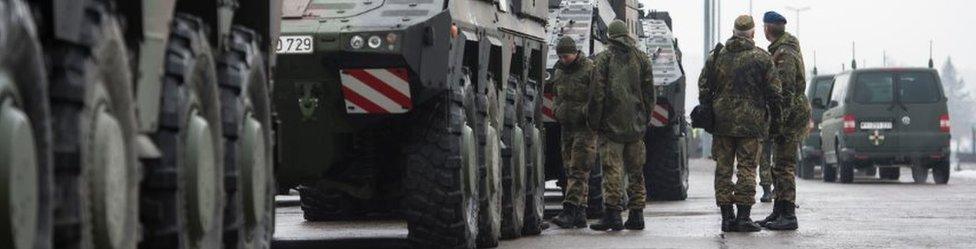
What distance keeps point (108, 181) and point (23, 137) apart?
1.09m

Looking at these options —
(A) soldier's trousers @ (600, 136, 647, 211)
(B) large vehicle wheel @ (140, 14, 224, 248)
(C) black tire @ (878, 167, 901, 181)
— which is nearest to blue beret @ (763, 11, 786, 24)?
(A) soldier's trousers @ (600, 136, 647, 211)

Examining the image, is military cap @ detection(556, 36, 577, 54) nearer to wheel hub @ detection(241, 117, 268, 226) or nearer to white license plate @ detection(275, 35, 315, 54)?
white license plate @ detection(275, 35, 315, 54)

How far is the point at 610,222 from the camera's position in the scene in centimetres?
1612

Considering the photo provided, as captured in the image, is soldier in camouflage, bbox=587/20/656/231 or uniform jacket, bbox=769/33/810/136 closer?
soldier in camouflage, bbox=587/20/656/231

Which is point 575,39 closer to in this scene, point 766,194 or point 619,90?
point 766,194

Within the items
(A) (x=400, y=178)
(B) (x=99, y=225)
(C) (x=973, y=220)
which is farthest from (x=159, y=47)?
(C) (x=973, y=220)

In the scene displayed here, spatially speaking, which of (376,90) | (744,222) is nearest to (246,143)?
(376,90)

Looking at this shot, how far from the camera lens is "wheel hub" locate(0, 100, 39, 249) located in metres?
5.34

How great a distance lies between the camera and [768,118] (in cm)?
1603

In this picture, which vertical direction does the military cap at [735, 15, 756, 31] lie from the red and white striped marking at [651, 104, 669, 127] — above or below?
above

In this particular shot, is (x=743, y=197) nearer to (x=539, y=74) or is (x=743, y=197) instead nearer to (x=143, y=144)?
(x=539, y=74)

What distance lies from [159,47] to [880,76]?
2535cm

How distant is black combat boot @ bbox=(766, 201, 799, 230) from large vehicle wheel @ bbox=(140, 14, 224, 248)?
831cm

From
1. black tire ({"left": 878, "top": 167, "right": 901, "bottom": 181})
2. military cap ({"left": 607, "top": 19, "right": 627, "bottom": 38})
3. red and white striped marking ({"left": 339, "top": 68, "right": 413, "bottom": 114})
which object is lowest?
black tire ({"left": 878, "top": 167, "right": 901, "bottom": 181})
